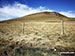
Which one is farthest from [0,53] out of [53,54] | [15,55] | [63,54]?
[63,54]

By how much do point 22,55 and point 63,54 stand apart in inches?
81.1

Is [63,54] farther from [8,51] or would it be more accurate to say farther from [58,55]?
[8,51]

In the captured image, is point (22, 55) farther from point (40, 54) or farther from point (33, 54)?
point (40, 54)

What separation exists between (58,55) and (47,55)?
21.3 inches

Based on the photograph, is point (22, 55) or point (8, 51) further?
point (8, 51)

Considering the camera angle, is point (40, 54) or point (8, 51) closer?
point (40, 54)

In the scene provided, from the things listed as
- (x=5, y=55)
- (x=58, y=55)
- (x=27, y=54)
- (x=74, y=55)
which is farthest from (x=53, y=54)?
(x=5, y=55)

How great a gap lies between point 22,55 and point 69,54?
2.35 m

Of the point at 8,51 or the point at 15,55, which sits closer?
the point at 15,55

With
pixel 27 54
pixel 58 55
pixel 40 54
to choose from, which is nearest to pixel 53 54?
pixel 58 55

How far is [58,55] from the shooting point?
13.4ft

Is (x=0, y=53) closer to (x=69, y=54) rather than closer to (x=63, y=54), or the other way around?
(x=63, y=54)

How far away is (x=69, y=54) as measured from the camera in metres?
4.14

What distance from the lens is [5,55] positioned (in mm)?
4172
